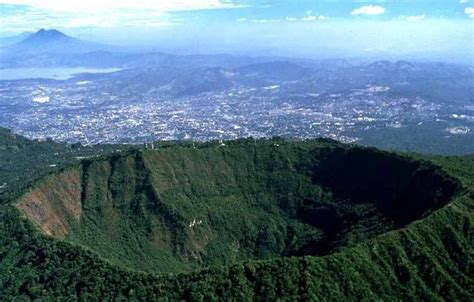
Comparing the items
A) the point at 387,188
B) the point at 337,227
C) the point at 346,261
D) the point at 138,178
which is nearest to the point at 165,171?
the point at 138,178

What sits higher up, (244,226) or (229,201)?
(229,201)

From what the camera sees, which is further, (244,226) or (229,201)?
(229,201)

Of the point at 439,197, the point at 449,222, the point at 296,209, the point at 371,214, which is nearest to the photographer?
the point at 449,222

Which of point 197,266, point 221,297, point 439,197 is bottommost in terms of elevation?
point 197,266

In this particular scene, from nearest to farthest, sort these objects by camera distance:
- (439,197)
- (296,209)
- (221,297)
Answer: (221,297), (439,197), (296,209)

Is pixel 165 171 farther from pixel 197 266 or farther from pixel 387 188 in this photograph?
pixel 387 188

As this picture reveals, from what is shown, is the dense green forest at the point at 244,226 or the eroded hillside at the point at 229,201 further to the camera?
the eroded hillside at the point at 229,201

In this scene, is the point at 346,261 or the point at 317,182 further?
the point at 317,182

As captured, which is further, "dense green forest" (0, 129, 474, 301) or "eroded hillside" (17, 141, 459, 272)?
"eroded hillside" (17, 141, 459, 272)
